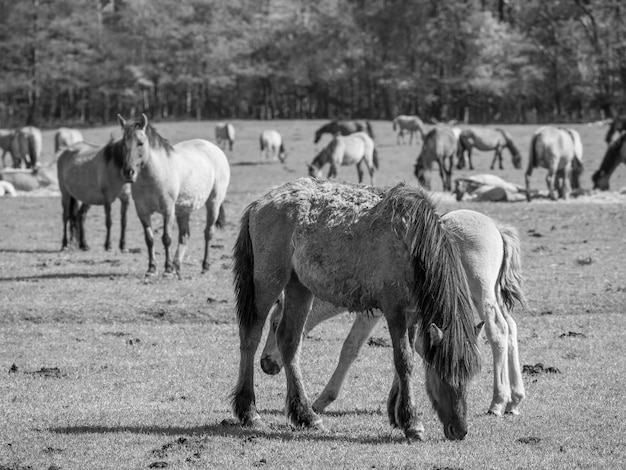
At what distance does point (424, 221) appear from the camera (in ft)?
21.8

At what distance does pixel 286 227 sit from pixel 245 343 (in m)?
1.01

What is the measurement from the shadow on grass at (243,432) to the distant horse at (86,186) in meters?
11.2

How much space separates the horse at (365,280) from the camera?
6.48 meters

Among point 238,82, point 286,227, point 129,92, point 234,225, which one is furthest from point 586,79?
point 286,227

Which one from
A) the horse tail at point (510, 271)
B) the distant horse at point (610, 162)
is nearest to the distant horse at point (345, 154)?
the distant horse at point (610, 162)

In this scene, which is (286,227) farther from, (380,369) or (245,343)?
(380,369)

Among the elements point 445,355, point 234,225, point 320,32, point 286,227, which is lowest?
point 234,225

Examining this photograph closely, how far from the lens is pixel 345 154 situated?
32.1m

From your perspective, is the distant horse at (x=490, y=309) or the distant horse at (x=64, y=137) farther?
the distant horse at (x=64, y=137)

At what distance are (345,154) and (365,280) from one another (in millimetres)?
25390

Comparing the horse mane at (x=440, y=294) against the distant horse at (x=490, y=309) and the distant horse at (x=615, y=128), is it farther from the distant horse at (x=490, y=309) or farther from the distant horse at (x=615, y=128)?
the distant horse at (x=615, y=128)

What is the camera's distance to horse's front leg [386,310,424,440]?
21.9 ft

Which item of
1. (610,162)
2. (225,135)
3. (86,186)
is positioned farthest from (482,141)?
(86,186)

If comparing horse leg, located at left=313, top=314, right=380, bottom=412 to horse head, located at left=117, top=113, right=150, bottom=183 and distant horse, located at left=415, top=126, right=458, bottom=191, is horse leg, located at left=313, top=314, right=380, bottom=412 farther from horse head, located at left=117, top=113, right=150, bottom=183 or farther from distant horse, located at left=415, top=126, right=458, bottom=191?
distant horse, located at left=415, top=126, right=458, bottom=191
